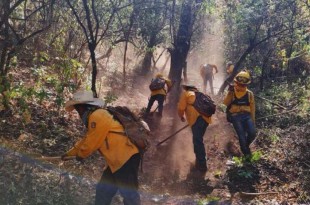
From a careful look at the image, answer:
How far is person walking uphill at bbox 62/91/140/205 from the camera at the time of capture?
4.09m

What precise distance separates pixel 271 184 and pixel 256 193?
56 cm

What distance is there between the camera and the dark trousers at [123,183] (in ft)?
14.0

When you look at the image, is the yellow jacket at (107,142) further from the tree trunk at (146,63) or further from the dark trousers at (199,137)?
the tree trunk at (146,63)

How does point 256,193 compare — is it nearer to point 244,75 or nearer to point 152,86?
point 244,75

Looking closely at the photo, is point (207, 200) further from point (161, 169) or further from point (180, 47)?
point (180, 47)

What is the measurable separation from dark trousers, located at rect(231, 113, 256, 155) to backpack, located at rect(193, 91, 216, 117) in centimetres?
77

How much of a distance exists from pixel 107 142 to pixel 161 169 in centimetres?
366

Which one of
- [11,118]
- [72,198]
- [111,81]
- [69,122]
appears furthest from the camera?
[111,81]

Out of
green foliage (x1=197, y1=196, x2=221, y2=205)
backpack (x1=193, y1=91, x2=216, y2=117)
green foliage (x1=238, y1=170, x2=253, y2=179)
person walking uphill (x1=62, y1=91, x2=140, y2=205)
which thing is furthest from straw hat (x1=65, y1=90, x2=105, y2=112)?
green foliage (x1=238, y1=170, x2=253, y2=179)

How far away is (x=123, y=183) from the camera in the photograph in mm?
4262

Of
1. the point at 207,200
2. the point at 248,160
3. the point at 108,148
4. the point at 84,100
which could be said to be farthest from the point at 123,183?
the point at 248,160

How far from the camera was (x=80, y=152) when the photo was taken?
4.19 metres

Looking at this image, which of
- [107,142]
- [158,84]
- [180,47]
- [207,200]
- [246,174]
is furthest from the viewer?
[180,47]

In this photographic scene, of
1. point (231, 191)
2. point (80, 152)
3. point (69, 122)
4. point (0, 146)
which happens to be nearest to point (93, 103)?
point (80, 152)
